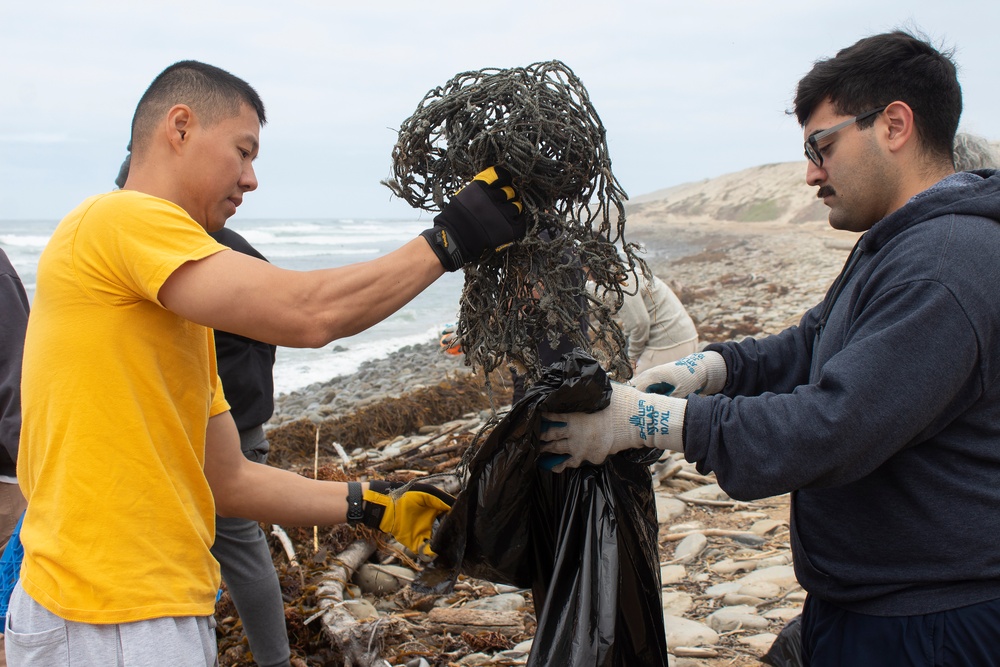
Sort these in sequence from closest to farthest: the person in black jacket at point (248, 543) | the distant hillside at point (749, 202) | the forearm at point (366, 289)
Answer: the forearm at point (366, 289)
the person in black jacket at point (248, 543)
the distant hillside at point (749, 202)

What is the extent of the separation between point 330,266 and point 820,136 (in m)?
27.7

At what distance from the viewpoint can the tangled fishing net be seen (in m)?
2.07

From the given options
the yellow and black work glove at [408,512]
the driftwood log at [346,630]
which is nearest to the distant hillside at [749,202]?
the driftwood log at [346,630]

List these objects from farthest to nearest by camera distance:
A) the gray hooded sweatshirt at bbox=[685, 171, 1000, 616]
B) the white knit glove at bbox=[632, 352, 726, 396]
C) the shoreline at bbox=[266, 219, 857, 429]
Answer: the shoreline at bbox=[266, 219, 857, 429] < the white knit glove at bbox=[632, 352, 726, 396] < the gray hooded sweatshirt at bbox=[685, 171, 1000, 616]

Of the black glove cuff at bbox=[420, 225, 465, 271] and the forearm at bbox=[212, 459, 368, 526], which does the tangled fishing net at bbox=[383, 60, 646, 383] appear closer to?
the black glove cuff at bbox=[420, 225, 465, 271]

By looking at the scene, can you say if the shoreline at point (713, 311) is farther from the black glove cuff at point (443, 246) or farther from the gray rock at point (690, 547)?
the gray rock at point (690, 547)

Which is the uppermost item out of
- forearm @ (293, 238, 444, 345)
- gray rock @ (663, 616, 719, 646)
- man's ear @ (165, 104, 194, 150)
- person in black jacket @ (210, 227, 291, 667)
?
man's ear @ (165, 104, 194, 150)

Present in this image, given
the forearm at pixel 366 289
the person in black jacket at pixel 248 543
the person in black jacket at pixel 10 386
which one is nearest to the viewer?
the forearm at pixel 366 289

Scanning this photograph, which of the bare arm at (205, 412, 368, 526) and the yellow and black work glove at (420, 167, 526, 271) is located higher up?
the yellow and black work glove at (420, 167, 526, 271)

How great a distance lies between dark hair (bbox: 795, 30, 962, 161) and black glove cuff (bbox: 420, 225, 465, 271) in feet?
3.64

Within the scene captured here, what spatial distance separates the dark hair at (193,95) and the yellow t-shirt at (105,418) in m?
0.35

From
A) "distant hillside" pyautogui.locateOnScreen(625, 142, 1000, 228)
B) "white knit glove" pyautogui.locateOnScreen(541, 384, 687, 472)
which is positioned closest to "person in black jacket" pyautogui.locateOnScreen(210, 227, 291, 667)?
"white knit glove" pyautogui.locateOnScreen(541, 384, 687, 472)

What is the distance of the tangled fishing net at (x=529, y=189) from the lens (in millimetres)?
2068

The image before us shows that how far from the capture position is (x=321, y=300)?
181 centimetres
